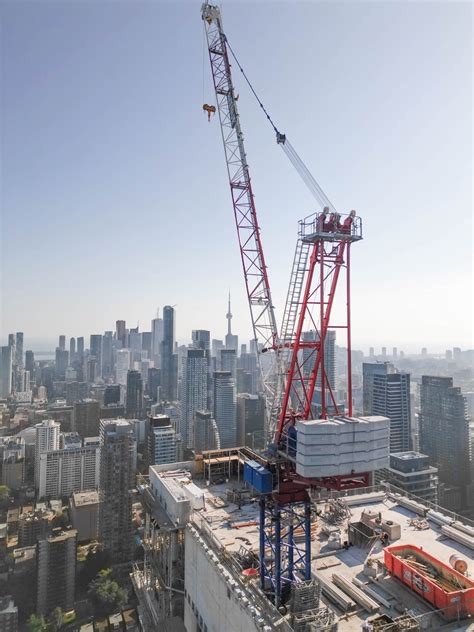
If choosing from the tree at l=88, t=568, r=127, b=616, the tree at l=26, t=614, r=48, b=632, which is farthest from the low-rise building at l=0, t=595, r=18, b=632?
the tree at l=88, t=568, r=127, b=616

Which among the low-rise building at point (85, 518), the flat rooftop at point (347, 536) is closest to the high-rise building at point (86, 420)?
the low-rise building at point (85, 518)

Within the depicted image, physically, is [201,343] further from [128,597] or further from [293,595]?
[293,595]

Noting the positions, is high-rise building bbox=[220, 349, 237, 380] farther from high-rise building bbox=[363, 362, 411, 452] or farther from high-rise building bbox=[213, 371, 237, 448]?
high-rise building bbox=[363, 362, 411, 452]

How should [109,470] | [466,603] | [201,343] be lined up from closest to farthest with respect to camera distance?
[466,603]
[109,470]
[201,343]

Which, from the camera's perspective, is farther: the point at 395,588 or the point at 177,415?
the point at 177,415

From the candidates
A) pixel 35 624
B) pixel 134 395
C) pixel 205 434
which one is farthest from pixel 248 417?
pixel 35 624

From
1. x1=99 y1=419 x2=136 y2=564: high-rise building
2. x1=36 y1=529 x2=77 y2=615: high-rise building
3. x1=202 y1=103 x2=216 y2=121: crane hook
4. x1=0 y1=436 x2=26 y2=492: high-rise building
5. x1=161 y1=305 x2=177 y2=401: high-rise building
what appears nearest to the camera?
x1=202 y1=103 x2=216 y2=121: crane hook

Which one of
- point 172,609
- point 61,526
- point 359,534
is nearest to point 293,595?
point 359,534
